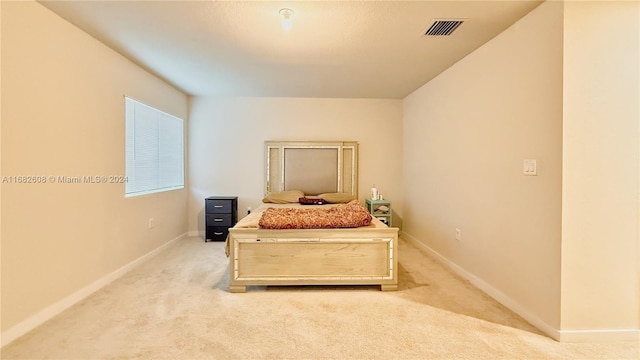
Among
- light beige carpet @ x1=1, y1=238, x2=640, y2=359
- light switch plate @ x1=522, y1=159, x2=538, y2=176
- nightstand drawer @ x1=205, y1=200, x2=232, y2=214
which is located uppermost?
light switch plate @ x1=522, y1=159, x2=538, y2=176

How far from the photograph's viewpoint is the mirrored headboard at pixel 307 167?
5.09 metres

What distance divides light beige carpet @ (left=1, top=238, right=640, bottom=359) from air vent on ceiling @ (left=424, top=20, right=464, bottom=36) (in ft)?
7.55

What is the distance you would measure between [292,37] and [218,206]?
9.42 ft

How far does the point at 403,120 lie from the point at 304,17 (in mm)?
3220

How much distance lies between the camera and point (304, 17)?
2434 mm

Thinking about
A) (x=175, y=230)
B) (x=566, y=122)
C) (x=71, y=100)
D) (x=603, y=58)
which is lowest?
(x=175, y=230)

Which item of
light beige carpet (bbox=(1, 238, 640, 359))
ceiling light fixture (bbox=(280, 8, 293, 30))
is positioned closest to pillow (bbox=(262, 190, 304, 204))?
light beige carpet (bbox=(1, 238, 640, 359))

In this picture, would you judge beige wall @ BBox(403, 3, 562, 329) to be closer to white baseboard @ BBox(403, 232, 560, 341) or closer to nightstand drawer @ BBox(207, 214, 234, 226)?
white baseboard @ BBox(403, 232, 560, 341)

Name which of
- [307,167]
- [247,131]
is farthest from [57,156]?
[307,167]

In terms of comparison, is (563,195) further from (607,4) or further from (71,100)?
(71,100)

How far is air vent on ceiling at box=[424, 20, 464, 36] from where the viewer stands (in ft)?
8.19

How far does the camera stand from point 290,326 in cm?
224

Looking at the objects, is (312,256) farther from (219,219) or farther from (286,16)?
(219,219)

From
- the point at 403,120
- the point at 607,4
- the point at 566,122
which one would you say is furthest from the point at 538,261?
the point at 403,120
